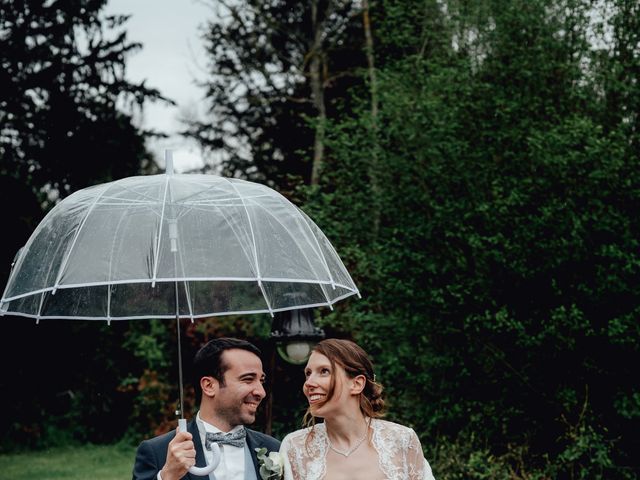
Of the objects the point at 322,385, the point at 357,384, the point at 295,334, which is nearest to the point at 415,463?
the point at 357,384

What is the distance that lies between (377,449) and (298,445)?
13.5 inches

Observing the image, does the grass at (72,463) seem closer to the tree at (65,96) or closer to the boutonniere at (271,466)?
the tree at (65,96)

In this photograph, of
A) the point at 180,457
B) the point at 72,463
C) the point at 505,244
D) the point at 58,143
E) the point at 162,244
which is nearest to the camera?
the point at 180,457

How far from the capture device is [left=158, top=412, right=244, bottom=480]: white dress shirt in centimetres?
376

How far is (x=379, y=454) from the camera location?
382cm

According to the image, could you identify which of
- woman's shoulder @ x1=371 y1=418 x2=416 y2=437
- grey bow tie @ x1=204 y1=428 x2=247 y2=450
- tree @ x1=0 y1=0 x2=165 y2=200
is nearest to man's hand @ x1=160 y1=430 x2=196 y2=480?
grey bow tie @ x1=204 y1=428 x2=247 y2=450

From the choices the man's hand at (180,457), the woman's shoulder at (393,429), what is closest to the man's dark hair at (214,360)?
the man's hand at (180,457)

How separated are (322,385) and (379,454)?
42cm

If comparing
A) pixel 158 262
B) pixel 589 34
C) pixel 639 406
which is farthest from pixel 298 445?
pixel 589 34

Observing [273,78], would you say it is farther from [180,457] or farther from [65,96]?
[180,457]

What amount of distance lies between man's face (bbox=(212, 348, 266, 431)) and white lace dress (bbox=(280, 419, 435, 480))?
25cm

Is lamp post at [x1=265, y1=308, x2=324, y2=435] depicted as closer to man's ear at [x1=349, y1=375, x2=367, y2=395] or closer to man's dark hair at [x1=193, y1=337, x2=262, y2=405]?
man's dark hair at [x1=193, y1=337, x2=262, y2=405]

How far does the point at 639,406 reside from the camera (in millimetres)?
9375

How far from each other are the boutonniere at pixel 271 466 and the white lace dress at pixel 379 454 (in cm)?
7
